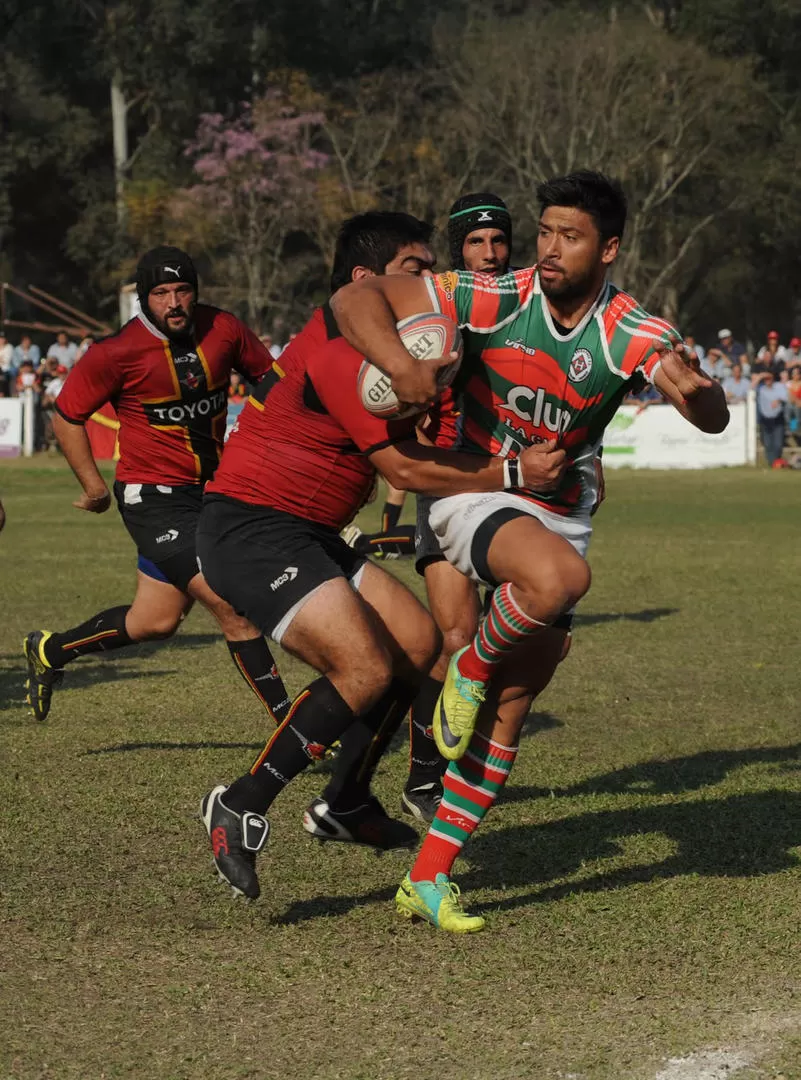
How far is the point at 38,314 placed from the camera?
56844 millimetres

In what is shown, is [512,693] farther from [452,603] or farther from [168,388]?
[168,388]

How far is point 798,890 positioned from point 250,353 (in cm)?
390

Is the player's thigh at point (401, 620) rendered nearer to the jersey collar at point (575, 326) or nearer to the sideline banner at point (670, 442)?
the jersey collar at point (575, 326)

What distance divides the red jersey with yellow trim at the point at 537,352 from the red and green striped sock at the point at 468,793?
3.37 feet

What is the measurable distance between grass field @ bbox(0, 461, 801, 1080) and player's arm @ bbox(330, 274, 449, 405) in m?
1.71

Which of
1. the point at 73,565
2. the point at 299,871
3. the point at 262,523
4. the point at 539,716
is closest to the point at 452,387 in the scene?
the point at 262,523

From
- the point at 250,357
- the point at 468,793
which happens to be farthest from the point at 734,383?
the point at 468,793

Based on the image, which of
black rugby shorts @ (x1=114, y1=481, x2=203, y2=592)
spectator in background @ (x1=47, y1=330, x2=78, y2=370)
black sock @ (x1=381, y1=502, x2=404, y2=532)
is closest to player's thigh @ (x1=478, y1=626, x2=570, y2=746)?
black rugby shorts @ (x1=114, y1=481, x2=203, y2=592)

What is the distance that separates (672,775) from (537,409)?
9.12 feet

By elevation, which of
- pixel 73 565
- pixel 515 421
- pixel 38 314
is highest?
pixel 515 421

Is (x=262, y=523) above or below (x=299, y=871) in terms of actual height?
above

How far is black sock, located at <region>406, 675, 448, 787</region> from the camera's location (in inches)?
290

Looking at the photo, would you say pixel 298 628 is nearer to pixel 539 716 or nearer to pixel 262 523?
pixel 262 523

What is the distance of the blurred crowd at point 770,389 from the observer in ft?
101
